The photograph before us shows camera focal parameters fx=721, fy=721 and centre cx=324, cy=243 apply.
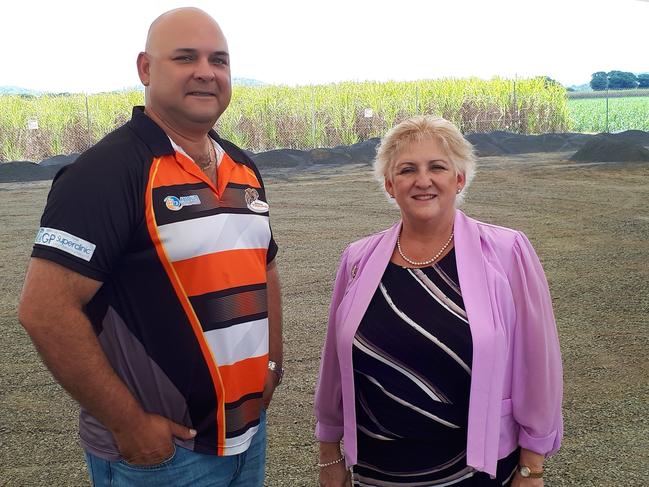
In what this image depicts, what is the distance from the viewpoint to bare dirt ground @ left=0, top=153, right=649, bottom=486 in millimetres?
3658

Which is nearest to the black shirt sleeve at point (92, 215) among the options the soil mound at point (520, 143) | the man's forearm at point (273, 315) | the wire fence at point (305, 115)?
the man's forearm at point (273, 315)

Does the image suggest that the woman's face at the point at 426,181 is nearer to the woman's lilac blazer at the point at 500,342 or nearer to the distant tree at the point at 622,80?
the woman's lilac blazer at the point at 500,342

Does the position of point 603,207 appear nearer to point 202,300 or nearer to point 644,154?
point 644,154

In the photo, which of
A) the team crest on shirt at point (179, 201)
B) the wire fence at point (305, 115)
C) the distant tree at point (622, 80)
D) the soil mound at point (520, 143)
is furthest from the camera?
the distant tree at point (622, 80)

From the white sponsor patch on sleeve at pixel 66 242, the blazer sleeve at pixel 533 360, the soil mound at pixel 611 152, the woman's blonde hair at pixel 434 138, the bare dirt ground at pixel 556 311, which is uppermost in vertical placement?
the woman's blonde hair at pixel 434 138

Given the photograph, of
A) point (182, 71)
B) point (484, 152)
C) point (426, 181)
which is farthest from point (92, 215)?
point (484, 152)

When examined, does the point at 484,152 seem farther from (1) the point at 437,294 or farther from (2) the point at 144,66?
(2) the point at 144,66

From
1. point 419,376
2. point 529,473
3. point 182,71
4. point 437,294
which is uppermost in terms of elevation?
point 182,71

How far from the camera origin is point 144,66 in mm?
1912

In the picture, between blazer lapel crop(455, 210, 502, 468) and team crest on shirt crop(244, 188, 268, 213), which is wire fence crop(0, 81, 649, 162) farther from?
blazer lapel crop(455, 210, 502, 468)

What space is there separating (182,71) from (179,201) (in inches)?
14.3

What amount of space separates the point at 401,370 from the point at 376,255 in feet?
1.12

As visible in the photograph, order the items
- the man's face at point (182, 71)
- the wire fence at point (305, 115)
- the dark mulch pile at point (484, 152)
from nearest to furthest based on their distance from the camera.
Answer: the man's face at point (182, 71) < the dark mulch pile at point (484, 152) < the wire fence at point (305, 115)

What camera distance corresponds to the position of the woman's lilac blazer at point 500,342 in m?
1.91
